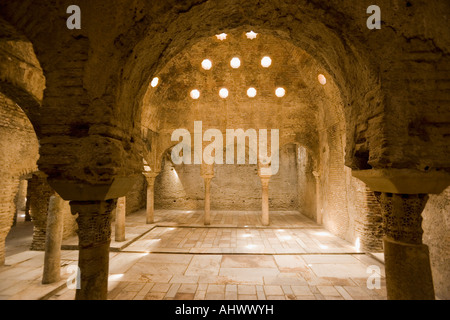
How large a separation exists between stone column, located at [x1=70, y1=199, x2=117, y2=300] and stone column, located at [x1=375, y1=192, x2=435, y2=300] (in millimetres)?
3279

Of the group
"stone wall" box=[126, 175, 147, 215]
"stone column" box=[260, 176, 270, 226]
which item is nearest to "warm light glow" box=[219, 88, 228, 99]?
"stone column" box=[260, 176, 270, 226]

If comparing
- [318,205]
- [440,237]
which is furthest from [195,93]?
[440,237]

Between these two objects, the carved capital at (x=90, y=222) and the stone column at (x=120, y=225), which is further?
the stone column at (x=120, y=225)

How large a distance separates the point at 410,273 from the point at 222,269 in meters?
4.00

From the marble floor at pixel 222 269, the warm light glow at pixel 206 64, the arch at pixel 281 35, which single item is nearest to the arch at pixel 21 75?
the arch at pixel 281 35

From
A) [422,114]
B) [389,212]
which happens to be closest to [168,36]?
[422,114]

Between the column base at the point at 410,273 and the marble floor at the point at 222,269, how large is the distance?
6.78 ft

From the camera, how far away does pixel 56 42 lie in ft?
8.76

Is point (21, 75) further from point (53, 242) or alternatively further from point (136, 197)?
point (136, 197)

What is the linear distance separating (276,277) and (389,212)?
3225 mm

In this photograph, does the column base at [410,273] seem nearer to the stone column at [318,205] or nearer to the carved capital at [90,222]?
the carved capital at [90,222]

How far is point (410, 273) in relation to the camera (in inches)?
97.2

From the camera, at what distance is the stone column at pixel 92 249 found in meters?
2.65
